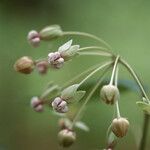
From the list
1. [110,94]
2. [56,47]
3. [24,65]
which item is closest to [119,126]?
[110,94]

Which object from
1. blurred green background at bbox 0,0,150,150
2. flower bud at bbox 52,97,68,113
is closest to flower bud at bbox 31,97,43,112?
flower bud at bbox 52,97,68,113

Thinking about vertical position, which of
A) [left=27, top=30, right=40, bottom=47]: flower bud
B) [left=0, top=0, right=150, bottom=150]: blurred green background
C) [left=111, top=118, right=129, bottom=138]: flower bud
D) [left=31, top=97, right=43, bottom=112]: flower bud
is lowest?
[left=111, top=118, right=129, bottom=138]: flower bud

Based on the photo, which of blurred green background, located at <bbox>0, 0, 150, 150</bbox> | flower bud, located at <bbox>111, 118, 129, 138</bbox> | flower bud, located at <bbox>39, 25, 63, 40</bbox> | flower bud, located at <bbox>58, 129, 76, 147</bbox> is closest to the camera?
flower bud, located at <bbox>111, 118, 129, 138</bbox>

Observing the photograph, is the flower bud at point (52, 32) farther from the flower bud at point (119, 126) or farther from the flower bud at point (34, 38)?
the flower bud at point (119, 126)

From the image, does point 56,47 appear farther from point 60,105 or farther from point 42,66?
point 60,105

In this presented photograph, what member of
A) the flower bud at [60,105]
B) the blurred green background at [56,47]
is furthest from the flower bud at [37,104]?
the blurred green background at [56,47]

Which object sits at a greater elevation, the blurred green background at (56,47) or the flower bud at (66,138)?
the blurred green background at (56,47)

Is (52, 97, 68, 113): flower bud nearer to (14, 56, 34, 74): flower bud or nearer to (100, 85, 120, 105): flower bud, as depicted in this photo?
(100, 85, 120, 105): flower bud
